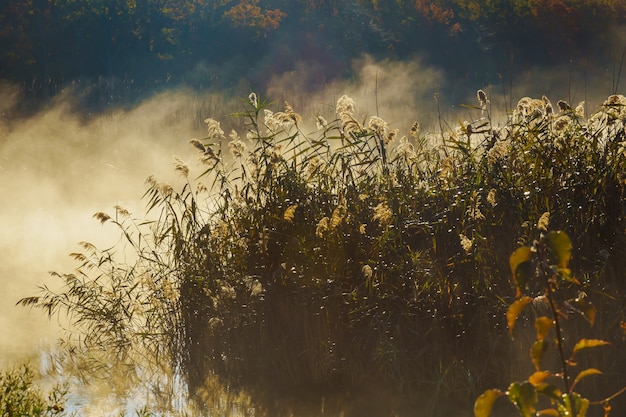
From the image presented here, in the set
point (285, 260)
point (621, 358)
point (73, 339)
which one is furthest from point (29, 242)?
point (621, 358)

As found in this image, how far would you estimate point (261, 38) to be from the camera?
82.4 ft

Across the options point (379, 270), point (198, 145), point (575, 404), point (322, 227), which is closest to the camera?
point (575, 404)

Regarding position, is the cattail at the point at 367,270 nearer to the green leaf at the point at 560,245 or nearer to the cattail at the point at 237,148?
the cattail at the point at 237,148

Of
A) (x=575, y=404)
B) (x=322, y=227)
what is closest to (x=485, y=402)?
(x=575, y=404)

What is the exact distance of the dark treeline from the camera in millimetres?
22281

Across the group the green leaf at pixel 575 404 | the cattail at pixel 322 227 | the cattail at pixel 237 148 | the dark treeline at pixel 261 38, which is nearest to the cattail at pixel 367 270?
the cattail at pixel 322 227

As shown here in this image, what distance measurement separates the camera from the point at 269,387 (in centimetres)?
511

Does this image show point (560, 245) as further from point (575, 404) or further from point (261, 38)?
point (261, 38)

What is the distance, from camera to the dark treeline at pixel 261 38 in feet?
73.1

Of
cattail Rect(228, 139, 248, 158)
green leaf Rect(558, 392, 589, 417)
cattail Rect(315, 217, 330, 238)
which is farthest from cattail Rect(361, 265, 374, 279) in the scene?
green leaf Rect(558, 392, 589, 417)

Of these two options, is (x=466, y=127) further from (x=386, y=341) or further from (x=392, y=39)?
(x=392, y=39)

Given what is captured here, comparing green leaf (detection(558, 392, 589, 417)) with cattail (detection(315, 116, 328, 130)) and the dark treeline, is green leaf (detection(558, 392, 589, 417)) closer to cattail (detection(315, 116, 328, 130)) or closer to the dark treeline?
cattail (detection(315, 116, 328, 130))

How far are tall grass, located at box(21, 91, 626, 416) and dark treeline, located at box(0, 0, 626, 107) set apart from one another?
641 inches

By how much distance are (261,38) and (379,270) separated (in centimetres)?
2063
